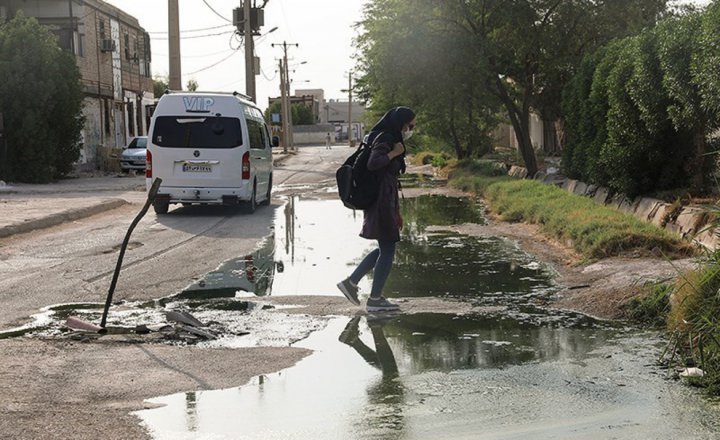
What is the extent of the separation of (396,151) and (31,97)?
25044 millimetres

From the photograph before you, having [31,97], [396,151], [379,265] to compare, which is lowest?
[379,265]

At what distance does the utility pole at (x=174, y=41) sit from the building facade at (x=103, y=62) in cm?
800

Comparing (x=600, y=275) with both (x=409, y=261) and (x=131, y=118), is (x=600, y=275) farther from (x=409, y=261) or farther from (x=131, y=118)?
(x=131, y=118)

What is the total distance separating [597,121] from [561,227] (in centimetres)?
383

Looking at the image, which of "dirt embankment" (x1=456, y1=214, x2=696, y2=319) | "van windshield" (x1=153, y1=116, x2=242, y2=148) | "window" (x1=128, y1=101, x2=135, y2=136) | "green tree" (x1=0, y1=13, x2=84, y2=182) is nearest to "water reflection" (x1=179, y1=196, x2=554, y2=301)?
"dirt embankment" (x1=456, y1=214, x2=696, y2=319)

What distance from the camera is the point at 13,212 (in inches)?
767

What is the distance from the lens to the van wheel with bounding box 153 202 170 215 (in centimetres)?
1953

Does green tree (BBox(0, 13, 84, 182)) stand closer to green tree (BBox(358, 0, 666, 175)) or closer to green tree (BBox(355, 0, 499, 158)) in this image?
green tree (BBox(355, 0, 499, 158))

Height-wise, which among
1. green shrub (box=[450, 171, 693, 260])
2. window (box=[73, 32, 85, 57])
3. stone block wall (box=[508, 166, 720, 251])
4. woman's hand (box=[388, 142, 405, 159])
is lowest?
green shrub (box=[450, 171, 693, 260])

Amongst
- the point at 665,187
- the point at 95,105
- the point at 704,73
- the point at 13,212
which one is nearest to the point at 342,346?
the point at 704,73

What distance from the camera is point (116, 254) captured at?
1348cm

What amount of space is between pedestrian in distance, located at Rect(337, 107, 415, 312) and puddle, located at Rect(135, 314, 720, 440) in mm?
1246

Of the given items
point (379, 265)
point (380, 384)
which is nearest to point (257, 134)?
point (379, 265)

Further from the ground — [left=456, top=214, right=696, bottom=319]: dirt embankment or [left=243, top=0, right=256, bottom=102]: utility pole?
[left=243, top=0, right=256, bottom=102]: utility pole
